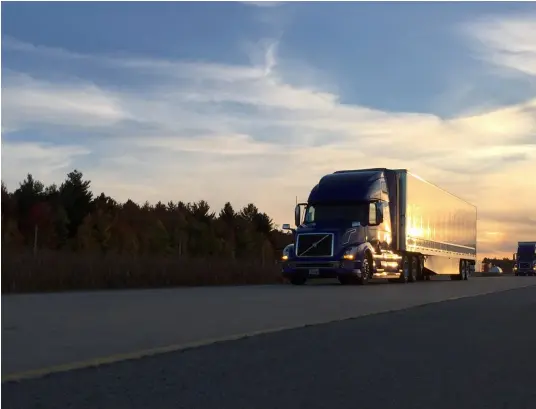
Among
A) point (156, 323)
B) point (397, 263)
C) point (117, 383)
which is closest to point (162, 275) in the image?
point (397, 263)

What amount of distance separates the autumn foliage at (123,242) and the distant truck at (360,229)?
12.5ft

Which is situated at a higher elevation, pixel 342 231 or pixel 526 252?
pixel 526 252

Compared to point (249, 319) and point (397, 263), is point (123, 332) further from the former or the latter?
point (397, 263)

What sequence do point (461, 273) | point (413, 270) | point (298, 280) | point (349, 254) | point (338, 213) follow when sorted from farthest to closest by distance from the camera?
point (461, 273)
point (413, 270)
point (298, 280)
point (338, 213)
point (349, 254)

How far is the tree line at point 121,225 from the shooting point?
220 ft

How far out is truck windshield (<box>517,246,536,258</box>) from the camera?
69.2 metres

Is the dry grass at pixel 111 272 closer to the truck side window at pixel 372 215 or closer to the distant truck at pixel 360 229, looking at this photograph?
the distant truck at pixel 360 229

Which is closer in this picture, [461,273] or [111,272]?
[111,272]

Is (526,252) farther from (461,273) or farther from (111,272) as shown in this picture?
(111,272)

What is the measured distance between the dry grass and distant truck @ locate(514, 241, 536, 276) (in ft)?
139

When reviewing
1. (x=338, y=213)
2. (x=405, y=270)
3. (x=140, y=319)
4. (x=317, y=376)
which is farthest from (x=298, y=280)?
(x=317, y=376)

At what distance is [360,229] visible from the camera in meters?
27.5

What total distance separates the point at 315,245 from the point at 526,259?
4682 centimetres

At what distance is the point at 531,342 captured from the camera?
1041 centimetres
